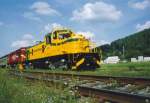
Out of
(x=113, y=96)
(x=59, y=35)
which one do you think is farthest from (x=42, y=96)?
(x=59, y=35)

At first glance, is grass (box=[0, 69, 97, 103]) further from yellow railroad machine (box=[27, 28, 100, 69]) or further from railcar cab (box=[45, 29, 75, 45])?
railcar cab (box=[45, 29, 75, 45])

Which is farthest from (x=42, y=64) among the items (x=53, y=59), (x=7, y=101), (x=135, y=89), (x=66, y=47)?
(x=7, y=101)

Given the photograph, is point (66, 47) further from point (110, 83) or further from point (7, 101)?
point (7, 101)

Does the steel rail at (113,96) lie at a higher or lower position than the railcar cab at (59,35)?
lower

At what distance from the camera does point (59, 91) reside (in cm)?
720

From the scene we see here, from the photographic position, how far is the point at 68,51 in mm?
22672

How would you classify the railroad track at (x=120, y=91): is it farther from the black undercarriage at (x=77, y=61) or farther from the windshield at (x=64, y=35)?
the windshield at (x=64, y=35)

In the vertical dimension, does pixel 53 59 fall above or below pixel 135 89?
above

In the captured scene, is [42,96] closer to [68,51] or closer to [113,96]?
[113,96]

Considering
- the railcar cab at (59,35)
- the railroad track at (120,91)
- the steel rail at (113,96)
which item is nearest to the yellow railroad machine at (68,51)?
the railcar cab at (59,35)

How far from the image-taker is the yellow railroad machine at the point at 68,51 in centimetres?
2242

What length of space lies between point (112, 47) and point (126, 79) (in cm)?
6929

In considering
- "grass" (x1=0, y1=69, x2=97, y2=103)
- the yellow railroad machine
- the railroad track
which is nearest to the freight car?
the yellow railroad machine

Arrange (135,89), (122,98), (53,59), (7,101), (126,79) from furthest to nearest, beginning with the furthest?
(53,59), (126,79), (135,89), (122,98), (7,101)
